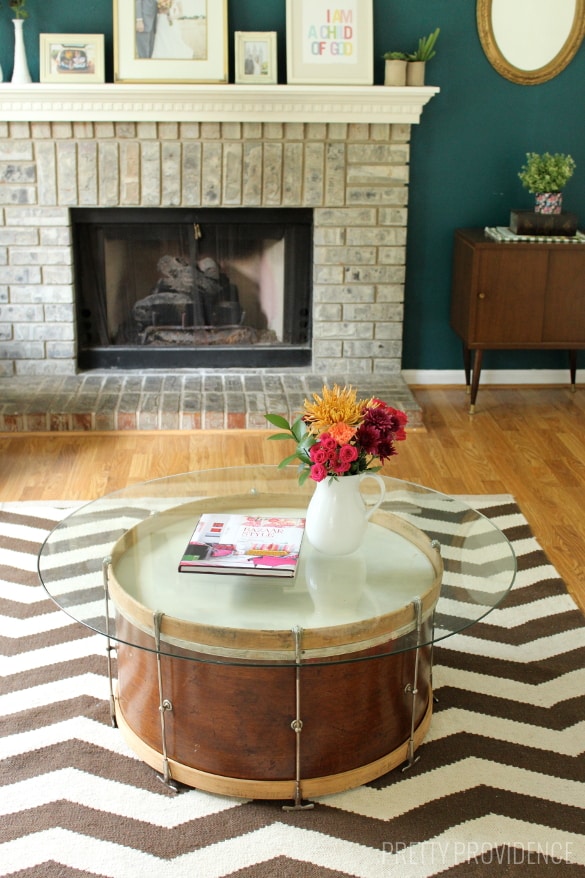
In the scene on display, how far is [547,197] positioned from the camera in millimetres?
4289

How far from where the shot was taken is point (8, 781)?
86.6 inches

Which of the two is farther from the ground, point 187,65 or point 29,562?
point 187,65

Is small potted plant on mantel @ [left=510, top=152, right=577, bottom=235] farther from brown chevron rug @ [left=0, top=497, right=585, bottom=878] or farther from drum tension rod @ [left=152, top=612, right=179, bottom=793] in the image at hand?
drum tension rod @ [left=152, top=612, right=179, bottom=793]

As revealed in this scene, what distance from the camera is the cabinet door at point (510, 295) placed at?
4.27 metres

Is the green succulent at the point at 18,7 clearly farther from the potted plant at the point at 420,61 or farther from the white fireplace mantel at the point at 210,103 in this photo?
the potted plant at the point at 420,61

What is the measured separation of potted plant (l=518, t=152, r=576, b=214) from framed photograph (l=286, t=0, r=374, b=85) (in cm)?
79

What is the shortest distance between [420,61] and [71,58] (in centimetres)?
141

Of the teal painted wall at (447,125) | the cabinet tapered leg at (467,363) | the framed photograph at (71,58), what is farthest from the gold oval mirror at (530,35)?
the framed photograph at (71,58)

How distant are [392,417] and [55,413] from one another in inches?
88.7

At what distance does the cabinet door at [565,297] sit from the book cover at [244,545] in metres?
2.32

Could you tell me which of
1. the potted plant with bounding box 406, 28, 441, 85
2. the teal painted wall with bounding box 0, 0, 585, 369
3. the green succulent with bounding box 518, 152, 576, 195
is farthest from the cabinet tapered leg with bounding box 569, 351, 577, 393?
the potted plant with bounding box 406, 28, 441, 85

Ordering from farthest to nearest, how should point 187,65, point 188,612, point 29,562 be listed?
point 187,65
point 29,562
point 188,612

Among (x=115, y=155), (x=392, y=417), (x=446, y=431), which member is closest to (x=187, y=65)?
(x=115, y=155)

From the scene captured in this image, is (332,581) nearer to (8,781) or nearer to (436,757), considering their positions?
(436,757)
